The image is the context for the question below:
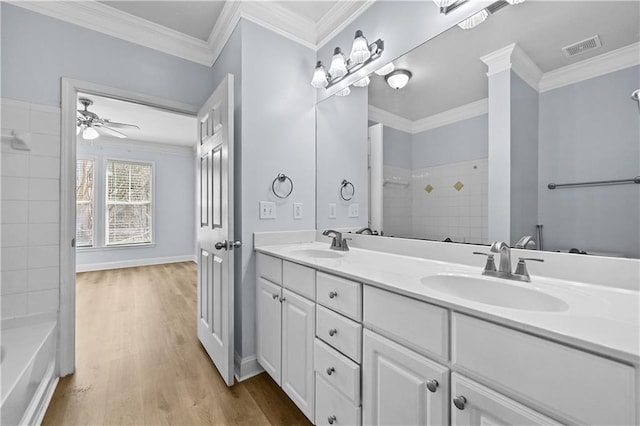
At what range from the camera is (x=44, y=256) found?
184 centimetres

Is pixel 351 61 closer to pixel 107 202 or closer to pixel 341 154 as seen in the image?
pixel 341 154

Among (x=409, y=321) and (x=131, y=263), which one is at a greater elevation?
(x=409, y=321)

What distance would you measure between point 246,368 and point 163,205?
497cm

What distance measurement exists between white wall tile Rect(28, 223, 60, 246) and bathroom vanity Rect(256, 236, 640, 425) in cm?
161

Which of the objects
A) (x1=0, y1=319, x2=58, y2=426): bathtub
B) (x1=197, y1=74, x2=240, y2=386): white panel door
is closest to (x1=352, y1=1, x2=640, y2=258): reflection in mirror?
(x1=197, y1=74, x2=240, y2=386): white panel door

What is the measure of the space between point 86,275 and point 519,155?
611 cm

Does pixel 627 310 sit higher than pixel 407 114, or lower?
lower

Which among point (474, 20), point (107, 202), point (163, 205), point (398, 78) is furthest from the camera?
point (163, 205)

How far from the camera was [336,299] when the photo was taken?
3.91ft

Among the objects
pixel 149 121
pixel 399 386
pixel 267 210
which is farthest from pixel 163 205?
pixel 399 386

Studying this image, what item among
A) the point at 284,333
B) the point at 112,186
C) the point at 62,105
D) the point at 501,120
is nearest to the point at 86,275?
the point at 112,186

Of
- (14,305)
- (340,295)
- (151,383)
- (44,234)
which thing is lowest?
(151,383)

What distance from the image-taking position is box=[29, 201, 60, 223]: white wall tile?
181 cm

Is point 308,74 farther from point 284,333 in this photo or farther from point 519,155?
point 284,333
